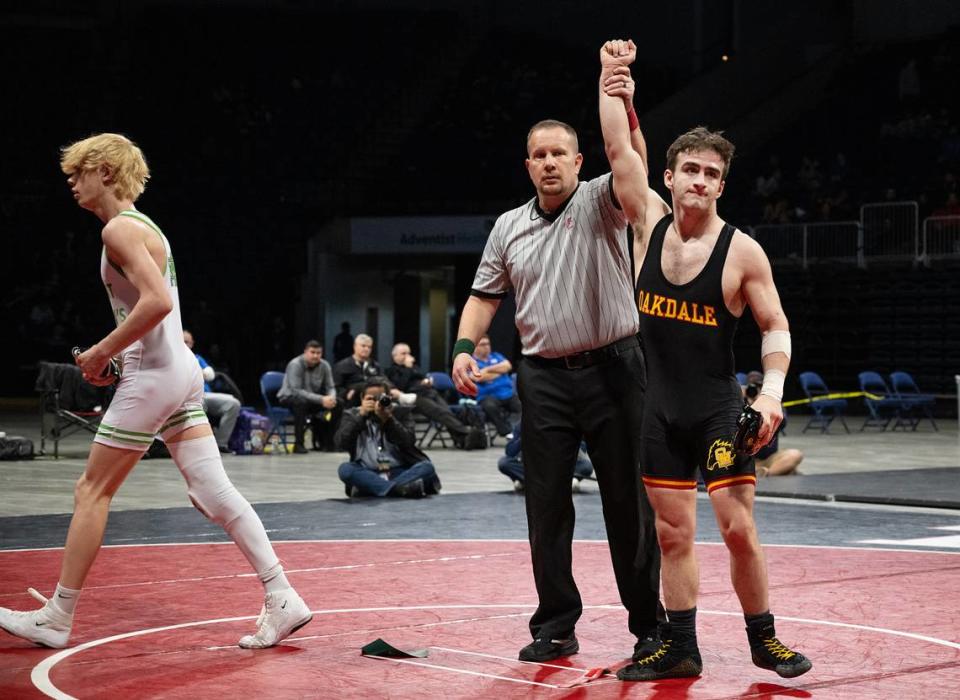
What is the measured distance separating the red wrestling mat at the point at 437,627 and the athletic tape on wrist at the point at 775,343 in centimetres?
111

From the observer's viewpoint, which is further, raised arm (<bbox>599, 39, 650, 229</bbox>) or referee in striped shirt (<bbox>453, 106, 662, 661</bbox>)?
referee in striped shirt (<bbox>453, 106, 662, 661</bbox>)

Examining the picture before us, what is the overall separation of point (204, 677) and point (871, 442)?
15577 millimetres

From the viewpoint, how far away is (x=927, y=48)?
30.1 meters

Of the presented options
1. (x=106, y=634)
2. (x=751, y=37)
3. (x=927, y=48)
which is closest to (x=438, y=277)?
(x=751, y=37)

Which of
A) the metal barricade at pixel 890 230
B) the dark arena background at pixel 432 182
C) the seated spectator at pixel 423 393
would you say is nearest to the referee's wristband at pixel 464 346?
the dark arena background at pixel 432 182

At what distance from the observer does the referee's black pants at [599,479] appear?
5.20 meters

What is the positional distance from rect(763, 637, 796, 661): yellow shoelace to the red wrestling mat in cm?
9

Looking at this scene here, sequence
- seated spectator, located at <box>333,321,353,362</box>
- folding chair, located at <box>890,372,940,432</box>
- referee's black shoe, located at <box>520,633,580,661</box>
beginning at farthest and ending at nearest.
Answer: seated spectator, located at <box>333,321,353,362</box> → folding chair, located at <box>890,372,940,432</box> → referee's black shoe, located at <box>520,633,580,661</box>

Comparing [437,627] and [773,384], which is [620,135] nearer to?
[773,384]

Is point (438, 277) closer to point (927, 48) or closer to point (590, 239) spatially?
point (927, 48)

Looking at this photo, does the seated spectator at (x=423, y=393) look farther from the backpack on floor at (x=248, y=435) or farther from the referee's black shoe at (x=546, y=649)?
the referee's black shoe at (x=546, y=649)

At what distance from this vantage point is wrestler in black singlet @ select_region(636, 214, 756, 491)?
15.6 feet

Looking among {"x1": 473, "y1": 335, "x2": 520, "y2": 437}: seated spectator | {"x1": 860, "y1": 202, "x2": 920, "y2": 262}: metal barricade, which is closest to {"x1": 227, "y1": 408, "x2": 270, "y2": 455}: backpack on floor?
{"x1": 473, "y1": 335, "x2": 520, "y2": 437}: seated spectator

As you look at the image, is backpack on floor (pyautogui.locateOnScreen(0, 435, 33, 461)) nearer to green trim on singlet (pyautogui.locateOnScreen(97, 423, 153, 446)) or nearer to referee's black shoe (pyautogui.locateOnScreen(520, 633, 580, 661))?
green trim on singlet (pyautogui.locateOnScreen(97, 423, 153, 446))
